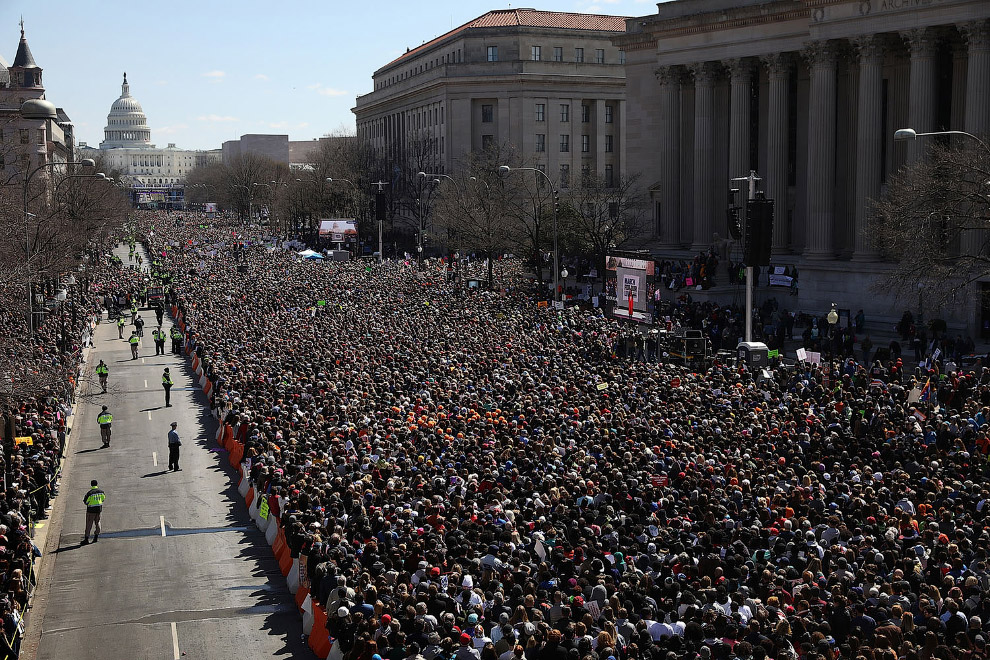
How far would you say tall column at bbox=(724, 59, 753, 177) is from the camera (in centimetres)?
5550

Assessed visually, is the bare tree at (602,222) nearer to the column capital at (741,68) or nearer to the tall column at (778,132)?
the tall column at (778,132)

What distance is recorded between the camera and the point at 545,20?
110375 mm

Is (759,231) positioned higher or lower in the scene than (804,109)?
lower

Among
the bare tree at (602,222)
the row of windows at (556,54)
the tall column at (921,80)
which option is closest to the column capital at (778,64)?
the tall column at (921,80)

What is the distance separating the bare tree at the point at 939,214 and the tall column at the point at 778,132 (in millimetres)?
15586

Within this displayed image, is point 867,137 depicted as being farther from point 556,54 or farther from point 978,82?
point 556,54

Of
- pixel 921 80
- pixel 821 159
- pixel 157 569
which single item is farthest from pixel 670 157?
pixel 157 569

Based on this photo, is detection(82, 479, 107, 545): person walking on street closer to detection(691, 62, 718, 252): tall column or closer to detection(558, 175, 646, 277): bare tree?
detection(558, 175, 646, 277): bare tree

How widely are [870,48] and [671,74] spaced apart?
50.6ft

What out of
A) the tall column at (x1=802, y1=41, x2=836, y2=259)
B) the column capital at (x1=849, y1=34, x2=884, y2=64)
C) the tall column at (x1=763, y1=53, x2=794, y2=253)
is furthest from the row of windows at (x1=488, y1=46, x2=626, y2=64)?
the column capital at (x1=849, y1=34, x2=884, y2=64)

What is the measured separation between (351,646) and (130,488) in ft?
44.4

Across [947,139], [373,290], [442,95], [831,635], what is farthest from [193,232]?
[831,635]

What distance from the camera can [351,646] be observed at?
14898mm

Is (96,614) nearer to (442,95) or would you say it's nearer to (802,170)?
(802,170)
